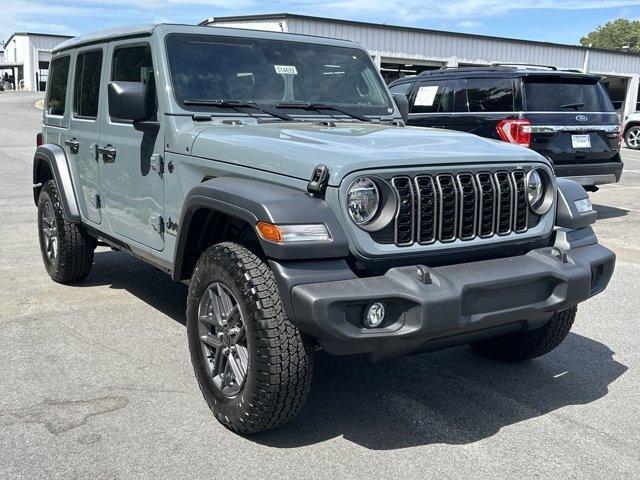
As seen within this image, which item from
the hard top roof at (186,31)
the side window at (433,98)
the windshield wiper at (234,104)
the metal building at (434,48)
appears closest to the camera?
the windshield wiper at (234,104)

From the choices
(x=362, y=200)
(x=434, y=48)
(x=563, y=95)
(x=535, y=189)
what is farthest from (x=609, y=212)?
(x=434, y=48)

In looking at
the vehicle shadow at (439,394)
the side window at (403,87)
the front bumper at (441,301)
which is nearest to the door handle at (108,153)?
the vehicle shadow at (439,394)

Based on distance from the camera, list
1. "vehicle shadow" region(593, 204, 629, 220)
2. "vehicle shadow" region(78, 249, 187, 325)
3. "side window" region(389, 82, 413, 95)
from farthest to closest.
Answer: "side window" region(389, 82, 413, 95), "vehicle shadow" region(593, 204, 629, 220), "vehicle shadow" region(78, 249, 187, 325)

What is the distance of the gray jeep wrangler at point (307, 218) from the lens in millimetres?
3070

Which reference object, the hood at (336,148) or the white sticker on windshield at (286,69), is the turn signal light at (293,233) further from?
the white sticker on windshield at (286,69)

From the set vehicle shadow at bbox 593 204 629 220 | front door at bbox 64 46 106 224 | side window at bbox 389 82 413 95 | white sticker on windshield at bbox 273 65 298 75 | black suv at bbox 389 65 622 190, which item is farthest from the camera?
side window at bbox 389 82 413 95

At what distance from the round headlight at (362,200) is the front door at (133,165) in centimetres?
157

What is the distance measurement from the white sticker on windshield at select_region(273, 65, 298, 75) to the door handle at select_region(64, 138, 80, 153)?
1.80 m

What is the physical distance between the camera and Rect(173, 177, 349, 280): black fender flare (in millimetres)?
3031

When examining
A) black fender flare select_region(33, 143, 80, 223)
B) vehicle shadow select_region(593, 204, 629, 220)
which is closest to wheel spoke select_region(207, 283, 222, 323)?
black fender flare select_region(33, 143, 80, 223)

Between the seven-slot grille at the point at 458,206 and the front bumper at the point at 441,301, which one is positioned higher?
the seven-slot grille at the point at 458,206

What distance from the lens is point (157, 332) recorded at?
4977mm

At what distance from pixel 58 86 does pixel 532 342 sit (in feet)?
14.2

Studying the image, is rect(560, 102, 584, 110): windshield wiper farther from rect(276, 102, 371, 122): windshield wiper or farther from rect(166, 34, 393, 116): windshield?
rect(276, 102, 371, 122): windshield wiper
